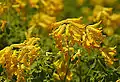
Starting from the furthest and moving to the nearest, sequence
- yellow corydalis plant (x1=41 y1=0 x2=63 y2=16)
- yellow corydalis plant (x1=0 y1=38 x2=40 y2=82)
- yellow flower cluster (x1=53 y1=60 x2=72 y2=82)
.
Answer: yellow corydalis plant (x1=41 y1=0 x2=63 y2=16), yellow flower cluster (x1=53 y1=60 x2=72 y2=82), yellow corydalis plant (x1=0 y1=38 x2=40 y2=82)

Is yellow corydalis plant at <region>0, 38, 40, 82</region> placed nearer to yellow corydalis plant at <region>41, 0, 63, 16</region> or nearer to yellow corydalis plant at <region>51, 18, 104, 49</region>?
yellow corydalis plant at <region>51, 18, 104, 49</region>

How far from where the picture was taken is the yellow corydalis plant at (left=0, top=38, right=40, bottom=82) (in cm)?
292

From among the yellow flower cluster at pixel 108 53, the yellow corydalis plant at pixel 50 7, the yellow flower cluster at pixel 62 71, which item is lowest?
the yellow flower cluster at pixel 62 71

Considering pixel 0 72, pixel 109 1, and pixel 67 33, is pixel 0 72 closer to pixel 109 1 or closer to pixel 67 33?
pixel 67 33

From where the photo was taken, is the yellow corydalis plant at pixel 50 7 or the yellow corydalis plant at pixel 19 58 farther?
the yellow corydalis plant at pixel 50 7

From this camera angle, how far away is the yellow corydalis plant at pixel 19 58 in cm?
292

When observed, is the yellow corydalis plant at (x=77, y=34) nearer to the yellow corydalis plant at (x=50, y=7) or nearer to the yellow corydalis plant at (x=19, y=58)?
the yellow corydalis plant at (x=19, y=58)

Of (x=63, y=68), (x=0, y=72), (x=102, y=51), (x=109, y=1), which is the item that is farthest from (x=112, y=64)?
(x=109, y=1)

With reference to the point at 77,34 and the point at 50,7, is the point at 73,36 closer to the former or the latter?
the point at 77,34

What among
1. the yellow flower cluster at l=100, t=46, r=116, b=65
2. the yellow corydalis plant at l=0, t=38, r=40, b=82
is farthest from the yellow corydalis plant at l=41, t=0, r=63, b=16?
the yellow corydalis plant at l=0, t=38, r=40, b=82

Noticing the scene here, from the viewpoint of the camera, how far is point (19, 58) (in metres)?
2.92

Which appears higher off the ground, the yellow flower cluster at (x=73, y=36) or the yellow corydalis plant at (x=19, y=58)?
the yellow flower cluster at (x=73, y=36)

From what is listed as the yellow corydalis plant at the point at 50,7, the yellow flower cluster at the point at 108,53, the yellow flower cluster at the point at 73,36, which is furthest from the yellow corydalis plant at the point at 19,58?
the yellow corydalis plant at the point at 50,7

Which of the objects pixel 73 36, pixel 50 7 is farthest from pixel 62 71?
pixel 50 7
